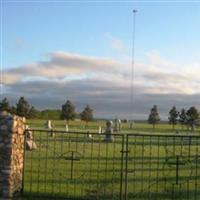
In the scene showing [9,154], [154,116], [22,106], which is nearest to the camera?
[9,154]

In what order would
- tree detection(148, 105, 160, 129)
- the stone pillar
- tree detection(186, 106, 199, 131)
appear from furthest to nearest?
tree detection(148, 105, 160, 129) < tree detection(186, 106, 199, 131) < the stone pillar

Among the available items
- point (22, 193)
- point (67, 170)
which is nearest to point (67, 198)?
point (22, 193)

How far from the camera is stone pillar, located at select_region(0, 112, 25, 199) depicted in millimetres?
14477

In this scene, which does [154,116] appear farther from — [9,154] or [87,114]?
[9,154]

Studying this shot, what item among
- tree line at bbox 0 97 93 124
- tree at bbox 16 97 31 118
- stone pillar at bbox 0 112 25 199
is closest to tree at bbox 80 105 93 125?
tree line at bbox 0 97 93 124

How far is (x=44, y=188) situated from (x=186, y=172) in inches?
273

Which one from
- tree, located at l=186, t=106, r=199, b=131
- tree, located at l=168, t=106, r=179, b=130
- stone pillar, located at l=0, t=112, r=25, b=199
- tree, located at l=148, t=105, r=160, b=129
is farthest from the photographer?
tree, located at l=148, t=105, r=160, b=129

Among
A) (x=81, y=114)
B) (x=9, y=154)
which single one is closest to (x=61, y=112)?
(x=81, y=114)

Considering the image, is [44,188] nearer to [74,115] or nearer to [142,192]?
[142,192]

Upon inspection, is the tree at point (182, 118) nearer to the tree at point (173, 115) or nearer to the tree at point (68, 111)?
the tree at point (173, 115)

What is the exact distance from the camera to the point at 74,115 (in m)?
93.7

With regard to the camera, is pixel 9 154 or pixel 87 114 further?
pixel 87 114

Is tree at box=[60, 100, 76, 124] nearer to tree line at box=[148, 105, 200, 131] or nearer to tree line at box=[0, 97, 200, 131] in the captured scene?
tree line at box=[0, 97, 200, 131]

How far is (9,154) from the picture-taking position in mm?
14492
